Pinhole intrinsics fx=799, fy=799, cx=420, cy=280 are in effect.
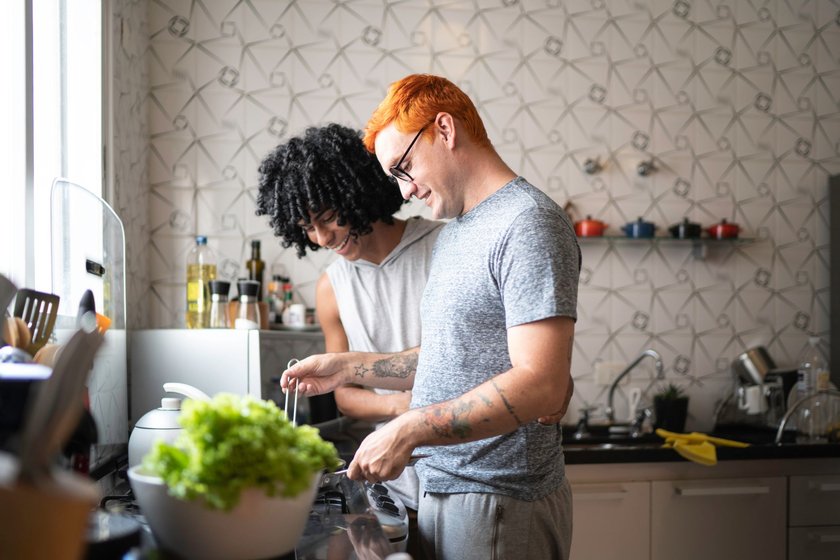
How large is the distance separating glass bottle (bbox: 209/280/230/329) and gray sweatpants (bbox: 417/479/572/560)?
45.1 inches

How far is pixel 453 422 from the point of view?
4.35ft

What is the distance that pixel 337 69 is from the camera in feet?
9.91

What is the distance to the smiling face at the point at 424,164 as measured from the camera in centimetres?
157

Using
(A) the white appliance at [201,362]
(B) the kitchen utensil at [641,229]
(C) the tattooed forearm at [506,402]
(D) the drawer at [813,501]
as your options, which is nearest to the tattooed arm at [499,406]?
(C) the tattooed forearm at [506,402]

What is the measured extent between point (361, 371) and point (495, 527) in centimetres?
55

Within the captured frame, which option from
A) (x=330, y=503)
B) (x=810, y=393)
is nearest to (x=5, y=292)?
(x=330, y=503)

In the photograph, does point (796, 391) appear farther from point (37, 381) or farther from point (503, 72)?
point (37, 381)

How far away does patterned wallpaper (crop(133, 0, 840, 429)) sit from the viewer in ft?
9.63

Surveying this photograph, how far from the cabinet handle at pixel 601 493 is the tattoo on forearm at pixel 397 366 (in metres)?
0.91

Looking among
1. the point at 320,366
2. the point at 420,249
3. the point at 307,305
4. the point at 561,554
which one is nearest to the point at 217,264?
the point at 307,305

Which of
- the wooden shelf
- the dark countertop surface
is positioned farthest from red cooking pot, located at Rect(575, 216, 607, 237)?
the dark countertop surface

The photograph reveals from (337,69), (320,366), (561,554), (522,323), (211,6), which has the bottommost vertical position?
(561,554)

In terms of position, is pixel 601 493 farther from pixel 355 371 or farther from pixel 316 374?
pixel 316 374

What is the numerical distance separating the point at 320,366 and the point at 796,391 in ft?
6.83
